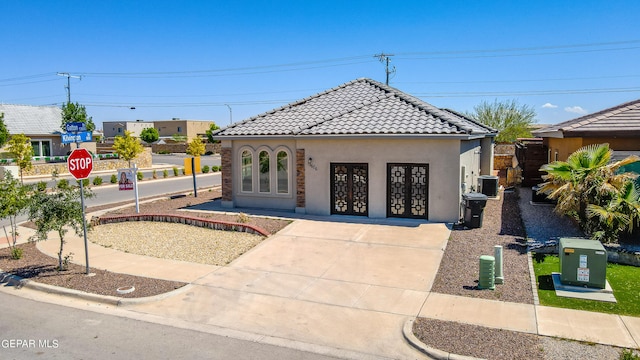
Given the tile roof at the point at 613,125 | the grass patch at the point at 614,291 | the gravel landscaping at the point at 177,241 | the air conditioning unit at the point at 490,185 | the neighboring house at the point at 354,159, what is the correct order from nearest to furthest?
→ the grass patch at the point at 614,291 < the gravel landscaping at the point at 177,241 < the tile roof at the point at 613,125 < the neighboring house at the point at 354,159 < the air conditioning unit at the point at 490,185

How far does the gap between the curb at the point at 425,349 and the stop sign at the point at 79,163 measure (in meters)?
7.56

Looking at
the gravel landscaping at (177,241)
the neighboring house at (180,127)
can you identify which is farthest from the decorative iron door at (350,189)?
the neighboring house at (180,127)

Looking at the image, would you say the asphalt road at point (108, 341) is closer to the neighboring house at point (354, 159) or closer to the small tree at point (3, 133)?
the neighboring house at point (354, 159)

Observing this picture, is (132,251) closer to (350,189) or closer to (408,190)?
(350,189)

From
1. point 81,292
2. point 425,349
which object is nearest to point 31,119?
point 81,292

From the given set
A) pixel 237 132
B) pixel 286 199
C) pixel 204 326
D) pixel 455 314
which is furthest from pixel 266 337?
pixel 237 132

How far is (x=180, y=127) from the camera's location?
98875 mm

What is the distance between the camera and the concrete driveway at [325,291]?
307 inches

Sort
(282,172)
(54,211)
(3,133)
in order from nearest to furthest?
(54,211), (282,172), (3,133)

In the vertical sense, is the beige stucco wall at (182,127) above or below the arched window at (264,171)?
above

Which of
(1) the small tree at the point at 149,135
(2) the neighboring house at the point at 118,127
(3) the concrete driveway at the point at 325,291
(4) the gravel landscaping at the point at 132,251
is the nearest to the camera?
(3) the concrete driveway at the point at 325,291

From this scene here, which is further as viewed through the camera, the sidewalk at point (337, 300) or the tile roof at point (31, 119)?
the tile roof at point (31, 119)

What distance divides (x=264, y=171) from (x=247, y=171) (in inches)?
31.9

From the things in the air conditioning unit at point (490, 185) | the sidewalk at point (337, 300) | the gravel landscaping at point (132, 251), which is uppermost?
the air conditioning unit at point (490, 185)
